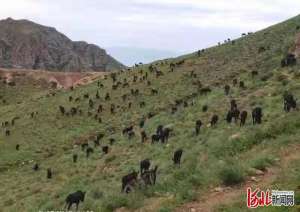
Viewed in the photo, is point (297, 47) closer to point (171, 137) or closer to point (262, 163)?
point (171, 137)

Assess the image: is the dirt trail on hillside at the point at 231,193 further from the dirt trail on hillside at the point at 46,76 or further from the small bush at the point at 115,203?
the dirt trail on hillside at the point at 46,76

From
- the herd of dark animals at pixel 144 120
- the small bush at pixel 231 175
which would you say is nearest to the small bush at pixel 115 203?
the herd of dark animals at pixel 144 120

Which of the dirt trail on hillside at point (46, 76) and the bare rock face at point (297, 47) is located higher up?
the bare rock face at point (297, 47)

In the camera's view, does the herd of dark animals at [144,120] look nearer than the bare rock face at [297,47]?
Yes

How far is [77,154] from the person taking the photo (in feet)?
143

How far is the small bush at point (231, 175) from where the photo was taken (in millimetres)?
17562

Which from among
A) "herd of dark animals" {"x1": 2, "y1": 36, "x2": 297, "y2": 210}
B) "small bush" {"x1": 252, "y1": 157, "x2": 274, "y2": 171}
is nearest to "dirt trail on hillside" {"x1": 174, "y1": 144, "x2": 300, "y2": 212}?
"small bush" {"x1": 252, "y1": 157, "x2": 274, "y2": 171}

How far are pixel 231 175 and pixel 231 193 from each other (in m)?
0.97

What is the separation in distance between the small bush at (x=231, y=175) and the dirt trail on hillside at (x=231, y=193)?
0.30m

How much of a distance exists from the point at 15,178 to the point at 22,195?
9312 mm

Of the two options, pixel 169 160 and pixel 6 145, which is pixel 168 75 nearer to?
pixel 6 145

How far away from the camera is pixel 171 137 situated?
1391 inches

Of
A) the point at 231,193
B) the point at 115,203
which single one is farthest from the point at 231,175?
the point at 115,203

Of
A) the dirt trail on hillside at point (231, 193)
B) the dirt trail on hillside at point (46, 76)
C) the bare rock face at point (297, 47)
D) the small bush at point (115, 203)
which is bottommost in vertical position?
the small bush at point (115, 203)
